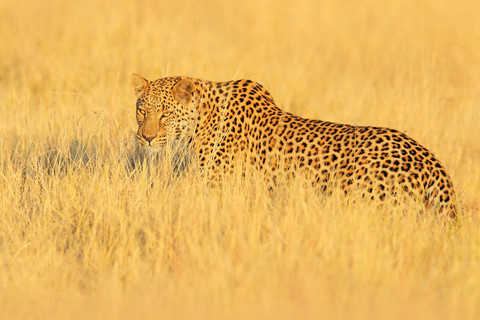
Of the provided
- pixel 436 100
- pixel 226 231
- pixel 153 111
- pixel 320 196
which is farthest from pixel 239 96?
pixel 436 100

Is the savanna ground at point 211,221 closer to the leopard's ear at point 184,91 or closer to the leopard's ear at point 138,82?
the leopard's ear at point 138,82

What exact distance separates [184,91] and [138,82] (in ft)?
1.93

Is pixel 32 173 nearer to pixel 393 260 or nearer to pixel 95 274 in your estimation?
pixel 95 274

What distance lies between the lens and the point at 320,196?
20.0ft

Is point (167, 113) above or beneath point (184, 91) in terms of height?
beneath

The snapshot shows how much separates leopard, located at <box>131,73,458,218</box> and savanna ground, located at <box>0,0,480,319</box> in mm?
272

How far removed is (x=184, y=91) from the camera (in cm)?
691

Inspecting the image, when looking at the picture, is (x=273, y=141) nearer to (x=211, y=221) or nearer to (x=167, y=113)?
(x=167, y=113)

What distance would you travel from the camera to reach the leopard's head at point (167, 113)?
6.83m

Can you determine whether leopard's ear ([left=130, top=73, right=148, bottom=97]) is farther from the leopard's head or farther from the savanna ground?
the savanna ground

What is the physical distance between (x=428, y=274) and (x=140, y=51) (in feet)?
25.3

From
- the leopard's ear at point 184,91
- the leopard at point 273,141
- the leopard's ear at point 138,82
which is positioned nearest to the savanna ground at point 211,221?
the leopard at point 273,141

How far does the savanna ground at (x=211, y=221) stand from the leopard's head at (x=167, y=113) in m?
0.27

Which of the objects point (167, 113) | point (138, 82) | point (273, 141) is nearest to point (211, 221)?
point (273, 141)
